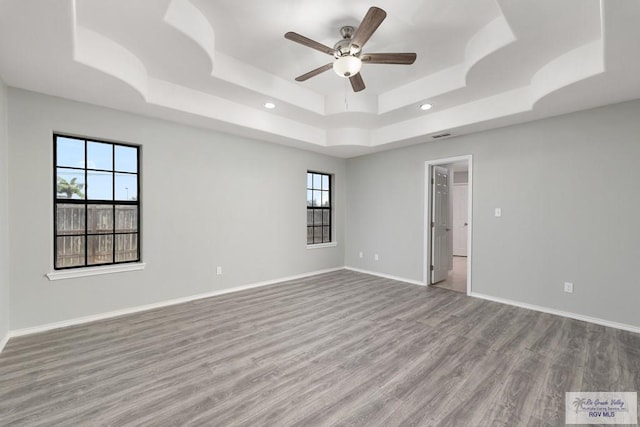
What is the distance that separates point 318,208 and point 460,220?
4.87 m

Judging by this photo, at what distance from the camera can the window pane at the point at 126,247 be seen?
11.8 ft

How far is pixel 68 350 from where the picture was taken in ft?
8.57

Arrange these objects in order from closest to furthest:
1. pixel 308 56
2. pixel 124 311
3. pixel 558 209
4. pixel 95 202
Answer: pixel 308 56, pixel 95 202, pixel 124 311, pixel 558 209

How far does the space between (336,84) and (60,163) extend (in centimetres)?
343

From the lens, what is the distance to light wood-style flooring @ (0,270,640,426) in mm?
1835

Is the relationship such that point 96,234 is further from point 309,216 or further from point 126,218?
point 309,216

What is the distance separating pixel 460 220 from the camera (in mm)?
8422

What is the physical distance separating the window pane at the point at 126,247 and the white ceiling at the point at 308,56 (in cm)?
158

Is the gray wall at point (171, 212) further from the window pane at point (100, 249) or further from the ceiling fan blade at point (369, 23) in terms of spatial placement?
the ceiling fan blade at point (369, 23)

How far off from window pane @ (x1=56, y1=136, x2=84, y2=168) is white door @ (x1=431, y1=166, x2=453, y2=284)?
5.02m

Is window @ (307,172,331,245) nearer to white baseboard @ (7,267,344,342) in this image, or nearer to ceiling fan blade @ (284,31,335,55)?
white baseboard @ (7,267,344,342)

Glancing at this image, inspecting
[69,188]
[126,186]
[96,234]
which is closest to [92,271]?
[96,234]

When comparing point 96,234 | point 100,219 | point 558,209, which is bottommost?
point 96,234

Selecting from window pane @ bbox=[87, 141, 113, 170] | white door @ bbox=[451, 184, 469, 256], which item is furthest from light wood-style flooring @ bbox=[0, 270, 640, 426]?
white door @ bbox=[451, 184, 469, 256]
